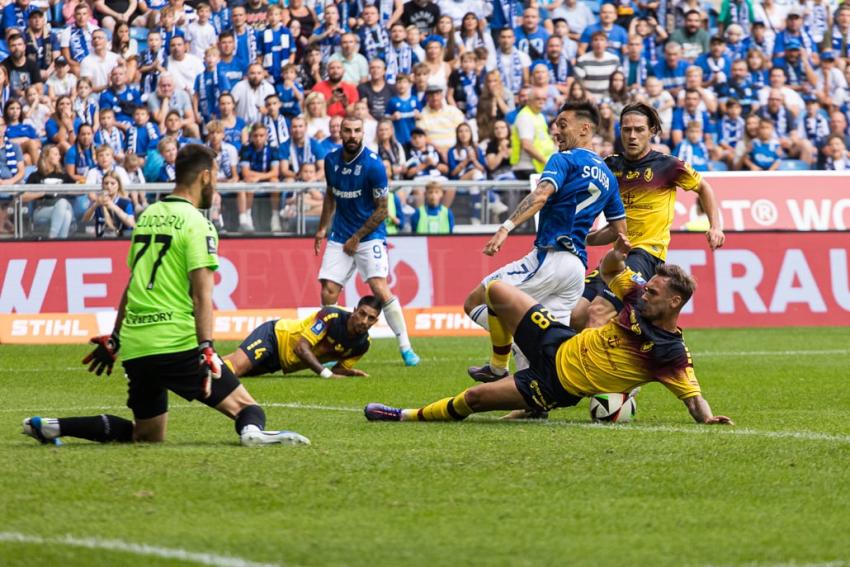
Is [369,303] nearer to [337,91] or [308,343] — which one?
[308,343]

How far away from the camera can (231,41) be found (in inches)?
925

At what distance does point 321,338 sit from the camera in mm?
14266

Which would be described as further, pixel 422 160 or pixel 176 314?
pixel 422 160

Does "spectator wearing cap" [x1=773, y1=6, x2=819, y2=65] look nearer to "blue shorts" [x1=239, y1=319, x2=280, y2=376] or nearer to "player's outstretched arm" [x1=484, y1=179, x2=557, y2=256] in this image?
"blue shorts" [x1=239, y1=319, x2=280, y2=376]

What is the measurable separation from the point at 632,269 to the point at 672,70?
14406 millimetres

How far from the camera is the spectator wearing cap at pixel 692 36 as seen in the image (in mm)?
26562

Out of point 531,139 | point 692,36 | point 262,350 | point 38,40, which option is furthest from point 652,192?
point 692,36

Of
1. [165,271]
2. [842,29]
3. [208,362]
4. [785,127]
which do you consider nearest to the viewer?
[208,362]

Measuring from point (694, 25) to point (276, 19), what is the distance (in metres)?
7.38

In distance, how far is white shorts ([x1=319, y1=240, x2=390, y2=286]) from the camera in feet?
51.5

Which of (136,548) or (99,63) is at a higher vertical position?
(99,63)

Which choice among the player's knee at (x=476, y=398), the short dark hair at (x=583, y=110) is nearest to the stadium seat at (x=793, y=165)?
the short dark hair at (x=583, y=110)

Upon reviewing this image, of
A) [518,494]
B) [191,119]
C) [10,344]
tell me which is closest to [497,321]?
[518,494]

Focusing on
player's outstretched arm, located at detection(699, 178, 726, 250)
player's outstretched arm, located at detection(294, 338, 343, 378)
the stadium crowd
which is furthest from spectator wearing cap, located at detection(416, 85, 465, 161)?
player's outstretched arm, located at detection(699, 178, 726, 250)
